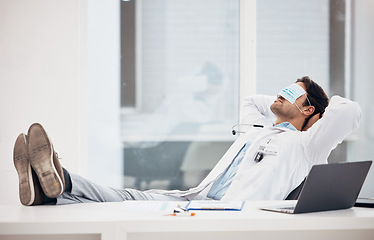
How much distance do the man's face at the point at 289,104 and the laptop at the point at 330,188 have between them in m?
1.25

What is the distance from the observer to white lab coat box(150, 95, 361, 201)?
225 centimetres

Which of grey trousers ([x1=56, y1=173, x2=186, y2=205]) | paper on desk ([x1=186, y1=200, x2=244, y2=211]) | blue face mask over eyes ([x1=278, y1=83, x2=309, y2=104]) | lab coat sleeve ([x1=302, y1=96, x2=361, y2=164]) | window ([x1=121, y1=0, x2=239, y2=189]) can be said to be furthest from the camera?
window ([x1=121, y1=0, x2=239, y2=189])

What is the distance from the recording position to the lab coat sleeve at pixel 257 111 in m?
3.13

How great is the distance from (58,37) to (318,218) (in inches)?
108

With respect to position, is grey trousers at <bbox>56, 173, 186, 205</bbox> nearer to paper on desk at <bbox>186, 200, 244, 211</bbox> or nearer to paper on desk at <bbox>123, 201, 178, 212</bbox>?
paper on desk at <bbox>123, 201, 178, 212</bbox>

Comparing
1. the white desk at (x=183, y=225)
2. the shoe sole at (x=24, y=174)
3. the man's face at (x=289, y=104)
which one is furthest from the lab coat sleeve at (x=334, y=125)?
the shoe sole at (x=24, y=174)

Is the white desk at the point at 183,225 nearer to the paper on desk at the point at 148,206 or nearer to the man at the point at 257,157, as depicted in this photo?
the paper on desk at the point at 148,206

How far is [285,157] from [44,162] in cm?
120

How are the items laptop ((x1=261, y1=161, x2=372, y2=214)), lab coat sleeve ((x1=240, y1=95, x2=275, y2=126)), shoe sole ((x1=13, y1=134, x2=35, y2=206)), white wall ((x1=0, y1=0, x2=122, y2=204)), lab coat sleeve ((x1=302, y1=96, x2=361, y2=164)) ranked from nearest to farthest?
laptop ((x1=261, y1=161, x2=372, y2=214)), shoe sole ((x1=13, y1=134, x2=35, y2=206)), lab coat sleeve ((x1=302, y1=96, x2=361, y2=164)), lab coat sleeve ((x1=240, y1=95, x2=275, y2=126)), white wall ((x1=0, y1=0, x2=122, y2=204))

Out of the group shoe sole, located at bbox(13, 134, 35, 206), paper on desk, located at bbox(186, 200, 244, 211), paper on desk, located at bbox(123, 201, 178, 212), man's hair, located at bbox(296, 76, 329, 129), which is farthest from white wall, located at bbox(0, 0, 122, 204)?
paper on desk, located at bbox(186, 200, 244, 211)

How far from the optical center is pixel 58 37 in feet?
12.1

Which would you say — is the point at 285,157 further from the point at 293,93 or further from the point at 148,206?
the point at 148,206

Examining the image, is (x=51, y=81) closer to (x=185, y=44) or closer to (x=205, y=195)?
(x=185, y=44)

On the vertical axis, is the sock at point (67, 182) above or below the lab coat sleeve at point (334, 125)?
below
